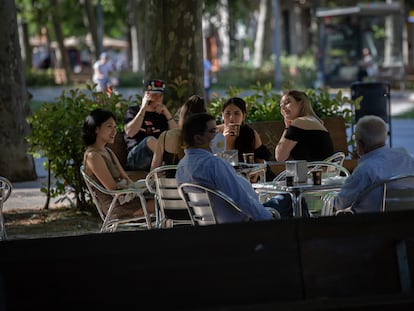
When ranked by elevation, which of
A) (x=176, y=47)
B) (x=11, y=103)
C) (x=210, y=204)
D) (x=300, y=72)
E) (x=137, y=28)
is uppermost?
(x=137, y=28)

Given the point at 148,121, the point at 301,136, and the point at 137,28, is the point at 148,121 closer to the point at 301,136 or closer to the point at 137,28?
the point at 301,136

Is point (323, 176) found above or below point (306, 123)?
below

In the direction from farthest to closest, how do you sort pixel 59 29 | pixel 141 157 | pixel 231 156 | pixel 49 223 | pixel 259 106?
pixel 59 29 < pixel 259 106 < pixel 49 223 < pixel 141 157 < pixel 231 156

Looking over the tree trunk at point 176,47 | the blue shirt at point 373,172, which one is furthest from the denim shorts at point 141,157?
the blue shirt at point 373,172

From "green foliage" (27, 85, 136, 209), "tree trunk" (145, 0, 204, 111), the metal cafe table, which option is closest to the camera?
the metal cafe table

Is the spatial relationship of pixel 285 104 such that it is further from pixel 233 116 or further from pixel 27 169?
pixel 27 169

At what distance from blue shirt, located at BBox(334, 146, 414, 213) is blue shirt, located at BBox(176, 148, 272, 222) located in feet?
1.89

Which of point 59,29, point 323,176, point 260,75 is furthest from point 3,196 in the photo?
point 59,29

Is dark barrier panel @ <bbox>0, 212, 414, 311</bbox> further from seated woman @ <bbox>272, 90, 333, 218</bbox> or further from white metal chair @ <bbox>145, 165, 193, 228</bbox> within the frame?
seated woman @ <bbox>272, 90, 333, 218</bbox>

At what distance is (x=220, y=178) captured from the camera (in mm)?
6977

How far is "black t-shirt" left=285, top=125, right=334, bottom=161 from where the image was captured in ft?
31.7

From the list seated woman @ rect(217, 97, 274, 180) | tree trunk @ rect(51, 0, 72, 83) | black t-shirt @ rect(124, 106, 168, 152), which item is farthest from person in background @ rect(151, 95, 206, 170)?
tree trunk @ rect(51, 0, 72, 83)

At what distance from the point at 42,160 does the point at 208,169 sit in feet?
42.8

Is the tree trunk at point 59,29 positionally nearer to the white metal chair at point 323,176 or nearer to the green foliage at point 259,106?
the green foliage at point 259,106
